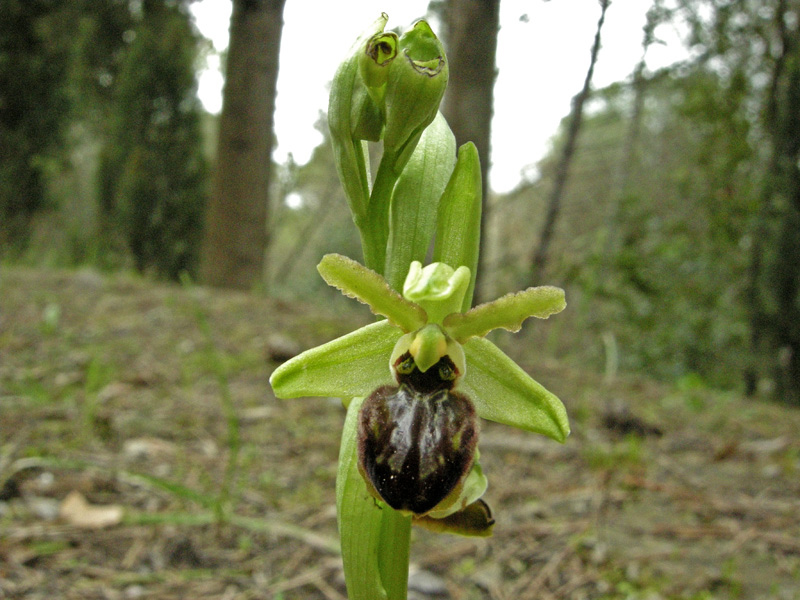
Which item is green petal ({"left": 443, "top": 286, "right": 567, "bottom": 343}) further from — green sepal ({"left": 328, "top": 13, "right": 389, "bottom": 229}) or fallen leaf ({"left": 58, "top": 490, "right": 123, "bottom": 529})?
fallen leaf ({"left": 58, "top": 490, "right": 123, "bottom": 529})

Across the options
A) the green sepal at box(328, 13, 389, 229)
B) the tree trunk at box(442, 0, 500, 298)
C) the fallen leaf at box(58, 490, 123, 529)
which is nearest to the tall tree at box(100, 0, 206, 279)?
the tree trunk at box(442, 0, 500, 298)

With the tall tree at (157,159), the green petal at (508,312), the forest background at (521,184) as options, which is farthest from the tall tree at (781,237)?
the tall tree at (157,159)

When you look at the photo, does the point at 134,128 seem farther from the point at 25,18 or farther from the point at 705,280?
the point at 705,280

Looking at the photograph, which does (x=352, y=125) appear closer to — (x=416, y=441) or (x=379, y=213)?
(x=379, y=213)

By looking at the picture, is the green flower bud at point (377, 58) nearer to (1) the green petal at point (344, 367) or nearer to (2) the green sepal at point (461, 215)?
(2) the green sepal at point (461, 215)

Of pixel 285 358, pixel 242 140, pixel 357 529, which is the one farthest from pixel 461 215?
pixel 242 140

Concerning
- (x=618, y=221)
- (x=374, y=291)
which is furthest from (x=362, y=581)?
(x=618, y=221)
